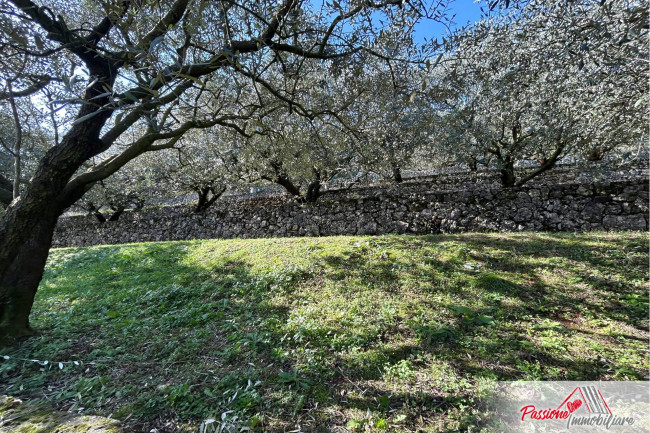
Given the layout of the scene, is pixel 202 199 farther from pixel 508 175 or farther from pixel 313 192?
pixel 508 175

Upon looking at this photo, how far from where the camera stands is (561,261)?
13.7ft

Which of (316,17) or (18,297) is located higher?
(316,17)

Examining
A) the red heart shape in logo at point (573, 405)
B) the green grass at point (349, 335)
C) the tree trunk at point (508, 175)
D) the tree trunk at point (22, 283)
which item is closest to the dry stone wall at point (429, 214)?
the tree trunk at point (508, 175)

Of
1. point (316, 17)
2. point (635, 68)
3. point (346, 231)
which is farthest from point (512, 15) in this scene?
point (346, 231)

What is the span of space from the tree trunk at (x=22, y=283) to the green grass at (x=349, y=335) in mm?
278

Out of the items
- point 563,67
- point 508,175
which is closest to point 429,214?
point 508,175

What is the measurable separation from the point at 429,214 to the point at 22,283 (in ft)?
26.1

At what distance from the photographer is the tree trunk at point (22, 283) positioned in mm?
3488

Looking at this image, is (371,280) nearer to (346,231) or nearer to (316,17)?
(316,17)

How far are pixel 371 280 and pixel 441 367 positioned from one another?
71.9 inches

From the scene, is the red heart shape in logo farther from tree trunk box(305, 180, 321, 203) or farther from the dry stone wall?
tree trunk box(305, 180, 321, 203)

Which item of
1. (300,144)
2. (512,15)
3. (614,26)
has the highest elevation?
(512,15)

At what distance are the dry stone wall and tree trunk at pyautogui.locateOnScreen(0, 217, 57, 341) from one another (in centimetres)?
654

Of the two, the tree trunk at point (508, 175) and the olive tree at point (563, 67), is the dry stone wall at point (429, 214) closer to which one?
the tree trunk at point (508, 175)
